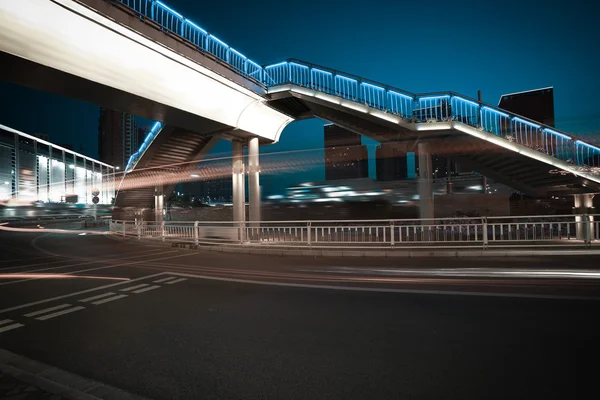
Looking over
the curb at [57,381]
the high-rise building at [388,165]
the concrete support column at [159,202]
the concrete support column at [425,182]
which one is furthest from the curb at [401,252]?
the concrete support column at [159,202]

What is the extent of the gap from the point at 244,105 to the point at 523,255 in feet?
41.4

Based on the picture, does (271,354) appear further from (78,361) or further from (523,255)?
(523,255)

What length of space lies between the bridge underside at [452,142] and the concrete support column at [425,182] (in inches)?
15.2

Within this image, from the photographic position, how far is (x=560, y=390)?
8.37ft

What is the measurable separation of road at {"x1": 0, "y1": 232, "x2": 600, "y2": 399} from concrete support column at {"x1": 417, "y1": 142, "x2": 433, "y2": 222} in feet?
23.7

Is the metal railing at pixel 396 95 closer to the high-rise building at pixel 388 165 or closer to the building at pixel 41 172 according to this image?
the high-rise building at pixel 388 165

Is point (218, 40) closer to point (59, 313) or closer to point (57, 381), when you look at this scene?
point (59, 313)

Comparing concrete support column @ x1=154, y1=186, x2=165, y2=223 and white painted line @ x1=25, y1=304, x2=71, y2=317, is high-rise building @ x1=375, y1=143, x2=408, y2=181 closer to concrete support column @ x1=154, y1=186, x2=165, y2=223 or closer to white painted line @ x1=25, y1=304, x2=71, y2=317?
white painted line @ x1=25, y1=304, x2=71, y2=317

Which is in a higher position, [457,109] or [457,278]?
[457,109]

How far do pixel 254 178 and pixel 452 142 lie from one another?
9.80 metres

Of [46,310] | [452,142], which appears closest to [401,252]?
[452,142]

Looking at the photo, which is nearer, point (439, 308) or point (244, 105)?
point (439, 308)

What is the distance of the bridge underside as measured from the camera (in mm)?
13070

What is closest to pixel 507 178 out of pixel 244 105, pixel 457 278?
pixel 457 278
